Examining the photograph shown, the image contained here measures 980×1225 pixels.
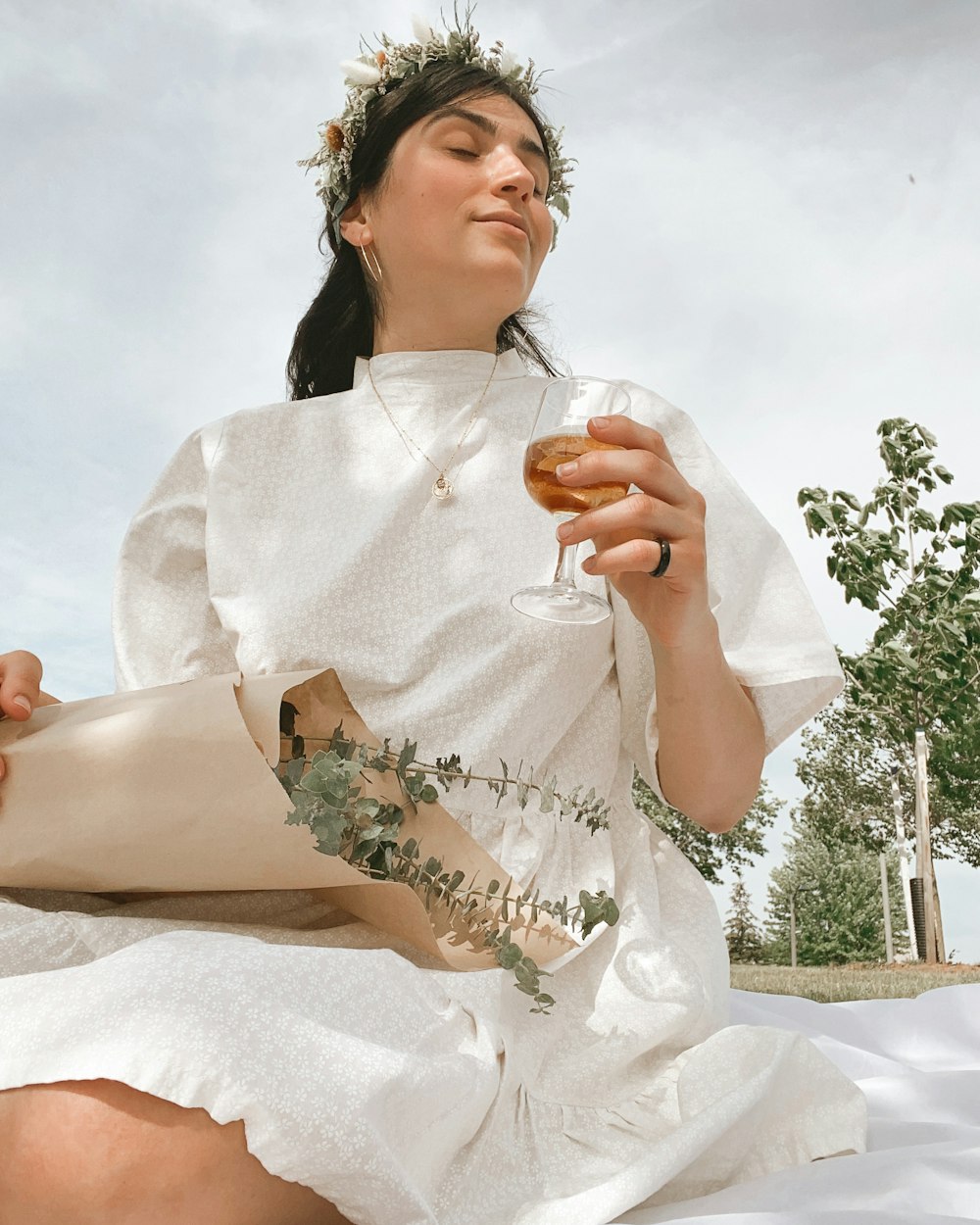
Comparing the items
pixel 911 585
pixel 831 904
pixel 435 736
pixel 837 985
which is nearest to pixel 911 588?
pixel 911 585

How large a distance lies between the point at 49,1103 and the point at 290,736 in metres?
0.73

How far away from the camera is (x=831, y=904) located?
27.0 m

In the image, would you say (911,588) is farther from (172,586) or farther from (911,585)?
(172,586)

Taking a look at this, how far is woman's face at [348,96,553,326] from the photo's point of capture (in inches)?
97.0

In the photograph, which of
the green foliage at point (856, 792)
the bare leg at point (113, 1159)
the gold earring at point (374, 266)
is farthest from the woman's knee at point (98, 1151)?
the green foliage at point (856, 792)

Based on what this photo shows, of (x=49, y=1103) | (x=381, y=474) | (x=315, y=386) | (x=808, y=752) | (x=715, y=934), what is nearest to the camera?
(x=49, y=1103)

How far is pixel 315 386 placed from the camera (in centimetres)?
315

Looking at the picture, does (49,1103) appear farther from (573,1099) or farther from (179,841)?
(573,1099)

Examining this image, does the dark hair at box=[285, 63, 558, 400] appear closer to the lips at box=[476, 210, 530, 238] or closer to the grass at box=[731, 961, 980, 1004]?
the lips at box=[476, 210, 530, 238]

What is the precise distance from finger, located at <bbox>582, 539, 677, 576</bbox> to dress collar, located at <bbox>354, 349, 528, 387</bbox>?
105cm

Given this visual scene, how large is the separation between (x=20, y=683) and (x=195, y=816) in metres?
0.50

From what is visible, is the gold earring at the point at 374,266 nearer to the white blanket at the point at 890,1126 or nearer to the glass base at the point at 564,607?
the glass base at the point at 564,607

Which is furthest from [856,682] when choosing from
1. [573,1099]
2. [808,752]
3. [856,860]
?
[856,860]

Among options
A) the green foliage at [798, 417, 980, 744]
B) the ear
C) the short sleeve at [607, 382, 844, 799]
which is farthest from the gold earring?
the green foliage at [798, 417, 980, 744]
